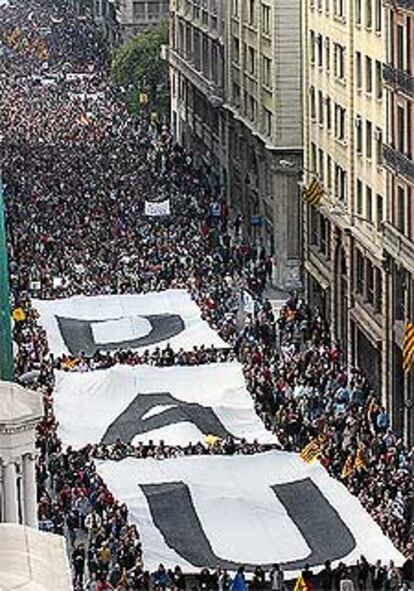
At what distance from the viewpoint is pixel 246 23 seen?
96.2 meters

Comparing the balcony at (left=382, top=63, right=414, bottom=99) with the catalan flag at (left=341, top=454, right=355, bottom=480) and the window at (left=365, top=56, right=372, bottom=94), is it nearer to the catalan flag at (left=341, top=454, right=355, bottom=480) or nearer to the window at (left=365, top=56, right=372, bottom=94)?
the window at (left=365, top=56, right=372, bottom=94)

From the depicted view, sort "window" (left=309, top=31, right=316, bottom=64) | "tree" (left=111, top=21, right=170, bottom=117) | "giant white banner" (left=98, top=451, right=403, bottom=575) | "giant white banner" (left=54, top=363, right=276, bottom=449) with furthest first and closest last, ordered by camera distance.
Result: 1. "tree" (left=111, top=21, right=170, bottom=117)
2. "window" (left=309, top=31, right=316, bottom=64)
3. "giant white banner" (left=54, top=363, right=276, bottom=449)
4. "giant white banner" (left=98, top=451, right=403, bottom=575)

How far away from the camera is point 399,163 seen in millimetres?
62719

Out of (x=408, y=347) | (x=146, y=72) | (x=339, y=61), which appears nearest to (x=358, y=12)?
(x=339, y=61)

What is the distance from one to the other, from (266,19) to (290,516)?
148 ft

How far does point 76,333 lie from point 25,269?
15.5m

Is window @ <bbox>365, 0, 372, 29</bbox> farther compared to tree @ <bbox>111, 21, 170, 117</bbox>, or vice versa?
tree @ <bbox>111, 21, 170, 117</bbox>

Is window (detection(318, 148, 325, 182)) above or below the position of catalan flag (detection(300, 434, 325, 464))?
above

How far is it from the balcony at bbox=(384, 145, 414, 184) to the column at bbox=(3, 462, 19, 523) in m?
25.5

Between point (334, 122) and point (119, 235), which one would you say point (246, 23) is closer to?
point (119, 235)

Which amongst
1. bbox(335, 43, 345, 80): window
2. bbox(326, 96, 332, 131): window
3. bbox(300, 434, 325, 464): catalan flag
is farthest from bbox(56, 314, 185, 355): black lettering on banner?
bbox(300, 434, 325, 464): catalan flag

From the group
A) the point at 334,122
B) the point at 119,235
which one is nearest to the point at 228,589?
the point at 334,122

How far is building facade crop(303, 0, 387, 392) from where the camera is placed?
221 ft

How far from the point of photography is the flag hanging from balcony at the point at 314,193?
76.3m
